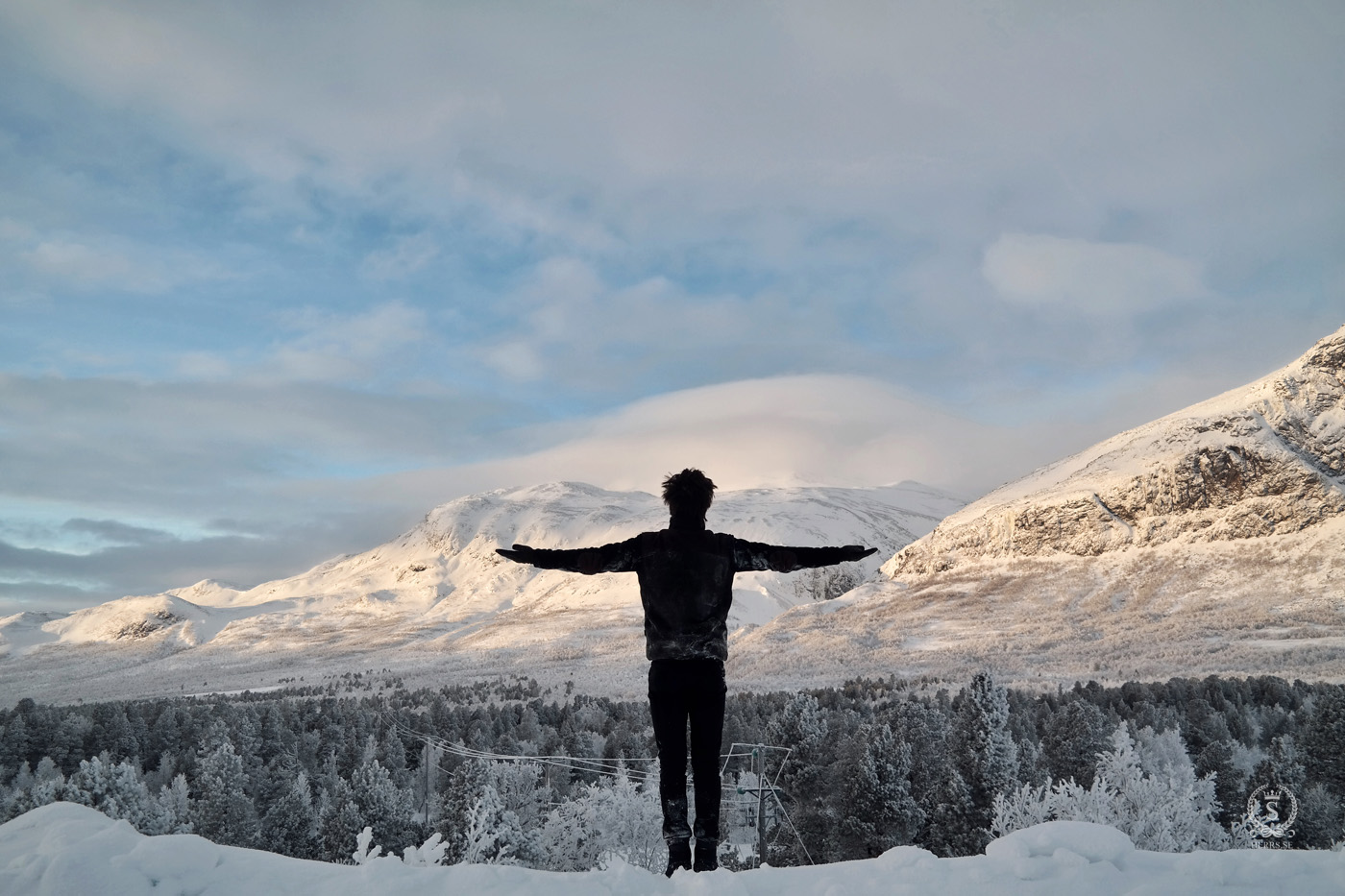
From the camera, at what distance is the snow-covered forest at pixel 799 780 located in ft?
77.2

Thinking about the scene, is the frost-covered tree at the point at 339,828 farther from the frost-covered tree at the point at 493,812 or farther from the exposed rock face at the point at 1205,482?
the exposed rock face at the point at 1205,482

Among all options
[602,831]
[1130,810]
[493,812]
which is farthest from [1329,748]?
[493,812]

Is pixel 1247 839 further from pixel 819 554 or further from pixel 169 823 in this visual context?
pixel 169 823

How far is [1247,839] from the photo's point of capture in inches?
843

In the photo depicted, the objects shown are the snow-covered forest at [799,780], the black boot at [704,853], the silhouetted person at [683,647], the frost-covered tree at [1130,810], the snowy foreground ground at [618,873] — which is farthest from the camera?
the snow-covered forest at [799,780]

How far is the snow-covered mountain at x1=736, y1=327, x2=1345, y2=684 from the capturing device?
63.6 metres

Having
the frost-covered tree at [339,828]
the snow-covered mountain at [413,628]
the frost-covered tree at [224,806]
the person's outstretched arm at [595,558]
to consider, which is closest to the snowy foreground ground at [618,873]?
the person's outstretched arm at [595,558]

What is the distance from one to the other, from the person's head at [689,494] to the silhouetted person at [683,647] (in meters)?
0.17

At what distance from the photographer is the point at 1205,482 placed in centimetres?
8256

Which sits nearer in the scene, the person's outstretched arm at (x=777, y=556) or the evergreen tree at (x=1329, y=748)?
the person's outstretched arm at (x=777, y=556)

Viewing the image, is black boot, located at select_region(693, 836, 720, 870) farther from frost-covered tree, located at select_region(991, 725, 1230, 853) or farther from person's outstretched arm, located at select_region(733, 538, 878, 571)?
frost-covered tree, located at select_region(991, 725, 1230, 853)

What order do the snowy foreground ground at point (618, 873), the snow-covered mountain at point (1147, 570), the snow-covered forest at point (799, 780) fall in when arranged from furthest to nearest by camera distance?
the snow-covered mountain at point (1147, 570) → the snow-covered forest at point (799, 780) → the snowy foreground ground at point (618, 873)

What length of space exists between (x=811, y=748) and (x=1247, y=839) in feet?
49.1

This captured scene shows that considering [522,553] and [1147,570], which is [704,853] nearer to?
[522,553]
